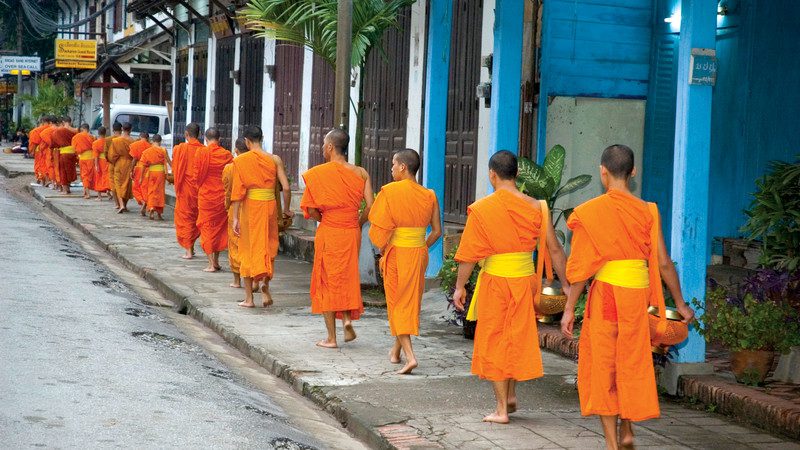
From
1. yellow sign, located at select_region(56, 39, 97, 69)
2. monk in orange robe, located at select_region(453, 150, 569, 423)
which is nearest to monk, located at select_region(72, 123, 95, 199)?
yellow sign, located at select_region(56, 39, 97, 69)

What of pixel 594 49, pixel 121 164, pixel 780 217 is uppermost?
pixel 594 49

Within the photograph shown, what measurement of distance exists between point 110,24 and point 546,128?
37.0m

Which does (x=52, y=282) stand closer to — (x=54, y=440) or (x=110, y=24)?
(x=54, y=440)

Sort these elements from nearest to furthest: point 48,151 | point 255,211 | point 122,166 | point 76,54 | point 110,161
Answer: point 255,211
point 122,166
point 110,161
point 48,151
point 76,54

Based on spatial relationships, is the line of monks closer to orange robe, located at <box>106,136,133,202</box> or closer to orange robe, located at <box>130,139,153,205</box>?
orange robe, located at <box>130,139,153,205</box>

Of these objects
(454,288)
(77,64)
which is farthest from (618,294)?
(77,64)

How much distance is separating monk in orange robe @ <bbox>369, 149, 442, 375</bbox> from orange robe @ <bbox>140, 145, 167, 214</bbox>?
1340 cm

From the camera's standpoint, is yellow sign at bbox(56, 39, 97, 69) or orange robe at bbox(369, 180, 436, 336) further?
yellow sign at bbox(56, 39, 97, 69)

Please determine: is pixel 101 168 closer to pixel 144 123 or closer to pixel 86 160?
pixel 86 160

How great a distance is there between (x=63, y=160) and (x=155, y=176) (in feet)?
21.1

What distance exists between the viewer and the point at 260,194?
11.8 metres

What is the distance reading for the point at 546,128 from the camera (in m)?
12.8

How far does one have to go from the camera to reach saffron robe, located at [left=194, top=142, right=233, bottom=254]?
1460 cm

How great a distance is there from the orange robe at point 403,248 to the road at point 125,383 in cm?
102
